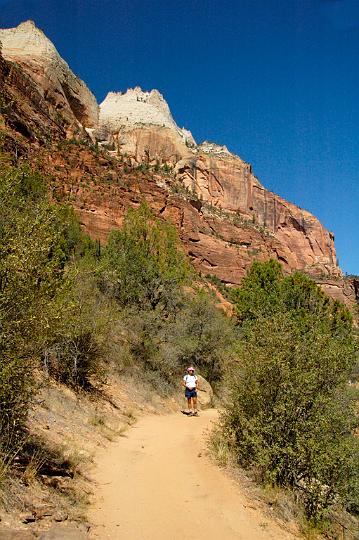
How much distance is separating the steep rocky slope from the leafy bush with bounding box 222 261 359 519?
42.7 feet

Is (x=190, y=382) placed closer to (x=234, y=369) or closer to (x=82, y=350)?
(x=82, y=350)

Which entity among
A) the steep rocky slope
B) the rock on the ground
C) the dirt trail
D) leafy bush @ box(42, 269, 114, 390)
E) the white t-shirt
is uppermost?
the steep rocky slope

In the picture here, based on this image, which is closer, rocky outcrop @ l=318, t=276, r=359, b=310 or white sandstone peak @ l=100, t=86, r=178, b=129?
rocky outcrop @ l=318, t=276, r=359, b=310

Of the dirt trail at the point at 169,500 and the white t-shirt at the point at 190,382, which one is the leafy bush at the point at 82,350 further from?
the dirt trail at the point at 169,500

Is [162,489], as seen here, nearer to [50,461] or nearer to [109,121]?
[50,461]

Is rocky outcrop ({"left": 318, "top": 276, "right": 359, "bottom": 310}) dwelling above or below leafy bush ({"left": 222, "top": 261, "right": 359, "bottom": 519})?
above

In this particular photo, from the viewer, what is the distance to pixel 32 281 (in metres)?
A: 5.91

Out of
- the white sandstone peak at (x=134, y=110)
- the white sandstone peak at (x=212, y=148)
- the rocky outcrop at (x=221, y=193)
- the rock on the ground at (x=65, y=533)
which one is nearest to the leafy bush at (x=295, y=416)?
the rock on the ground at (x=65, y=533)

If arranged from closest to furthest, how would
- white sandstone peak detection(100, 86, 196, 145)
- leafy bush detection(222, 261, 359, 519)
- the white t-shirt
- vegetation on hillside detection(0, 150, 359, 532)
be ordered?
→ 1. vegetation on hillside detection(0, 150, 359, 532)
2. leafy bush detection(222, 261, 359, 519)
3. the white t-shirt
4. white sandstone peak detection(100, 86, 196, 145)

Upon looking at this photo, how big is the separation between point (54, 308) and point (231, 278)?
5849cm

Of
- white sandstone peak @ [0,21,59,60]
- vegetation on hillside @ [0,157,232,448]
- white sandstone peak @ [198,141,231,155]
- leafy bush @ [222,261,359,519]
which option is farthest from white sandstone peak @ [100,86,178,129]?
leafy bush @ [222,261,359,519]

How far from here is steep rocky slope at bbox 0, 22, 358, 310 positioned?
4772 centimetres

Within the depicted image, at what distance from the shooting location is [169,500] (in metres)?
6.64

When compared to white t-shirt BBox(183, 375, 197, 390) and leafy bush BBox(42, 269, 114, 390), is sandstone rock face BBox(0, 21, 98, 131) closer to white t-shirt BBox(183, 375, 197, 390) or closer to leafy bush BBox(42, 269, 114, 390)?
leafy bush BBox(42, 269, 114, 390)
